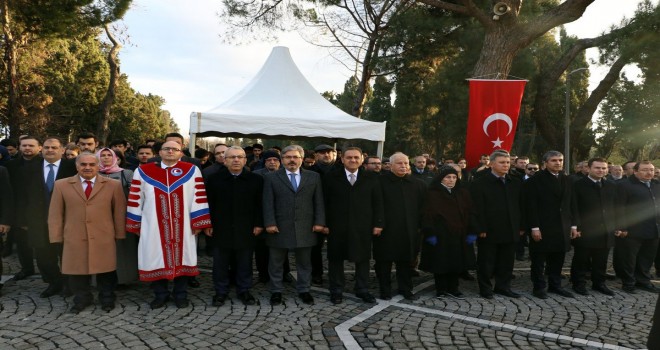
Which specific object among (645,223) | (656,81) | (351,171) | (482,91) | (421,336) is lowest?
(421,336)

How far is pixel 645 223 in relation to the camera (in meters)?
6.40

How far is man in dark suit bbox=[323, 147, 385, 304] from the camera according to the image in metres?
5.35

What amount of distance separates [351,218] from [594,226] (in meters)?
3.27

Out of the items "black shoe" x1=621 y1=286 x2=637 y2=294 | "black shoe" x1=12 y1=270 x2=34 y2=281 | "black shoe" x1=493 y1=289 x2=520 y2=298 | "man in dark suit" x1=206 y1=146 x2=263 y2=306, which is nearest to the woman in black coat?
"black shoe" x1=493 y1=289 x2=520 y2=298

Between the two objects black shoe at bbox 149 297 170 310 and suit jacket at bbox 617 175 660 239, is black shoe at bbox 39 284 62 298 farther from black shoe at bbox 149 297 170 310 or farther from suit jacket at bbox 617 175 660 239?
suit jacket at bbox 617 175 660 239

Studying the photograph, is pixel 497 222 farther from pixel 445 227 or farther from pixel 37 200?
pixel 37 200

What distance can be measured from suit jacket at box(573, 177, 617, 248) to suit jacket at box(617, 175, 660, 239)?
0.73 feet

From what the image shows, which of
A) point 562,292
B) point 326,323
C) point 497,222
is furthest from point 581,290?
point 326,323

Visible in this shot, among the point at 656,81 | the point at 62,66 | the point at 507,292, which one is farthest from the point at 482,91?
the point at 62,66

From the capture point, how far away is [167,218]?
490 cm

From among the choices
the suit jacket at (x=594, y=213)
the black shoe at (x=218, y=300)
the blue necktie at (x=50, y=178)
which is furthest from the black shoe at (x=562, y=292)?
the blue necktie at (x=50, y=178)

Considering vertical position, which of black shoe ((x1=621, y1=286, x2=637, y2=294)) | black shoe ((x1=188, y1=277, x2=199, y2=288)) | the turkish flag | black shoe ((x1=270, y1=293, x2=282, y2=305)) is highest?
the turkish flag

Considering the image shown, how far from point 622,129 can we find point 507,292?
30094 millimetres

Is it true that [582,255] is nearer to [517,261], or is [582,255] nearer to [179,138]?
[517,261]
